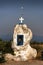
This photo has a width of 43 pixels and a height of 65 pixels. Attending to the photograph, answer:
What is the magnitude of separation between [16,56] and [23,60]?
0.13 meters

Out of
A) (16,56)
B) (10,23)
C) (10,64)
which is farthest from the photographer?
(10,23)

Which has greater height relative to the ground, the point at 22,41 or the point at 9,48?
the point at 22,41

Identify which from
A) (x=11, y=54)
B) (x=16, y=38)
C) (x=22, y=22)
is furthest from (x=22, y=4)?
(x=11, y=54)

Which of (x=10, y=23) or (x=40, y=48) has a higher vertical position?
(x=10, y=23)

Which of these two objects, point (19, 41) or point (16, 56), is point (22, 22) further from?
point (16, 56)

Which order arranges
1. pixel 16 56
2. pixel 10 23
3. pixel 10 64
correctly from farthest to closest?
pixel 10 23
pixel 16 56
pixel 10 64

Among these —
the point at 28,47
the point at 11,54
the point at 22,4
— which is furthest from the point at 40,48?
the point at 22,4

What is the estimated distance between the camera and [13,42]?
392cm

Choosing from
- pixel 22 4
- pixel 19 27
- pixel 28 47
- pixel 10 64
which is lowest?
pixel 10 64

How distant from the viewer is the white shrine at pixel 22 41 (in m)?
3.88

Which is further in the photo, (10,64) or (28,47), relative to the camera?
(28,47)

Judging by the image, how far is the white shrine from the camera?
12.7 ft

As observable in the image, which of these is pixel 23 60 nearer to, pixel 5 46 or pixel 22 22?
pixel 5 46

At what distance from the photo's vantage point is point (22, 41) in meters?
3.90
